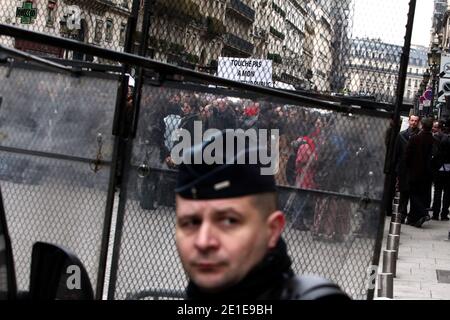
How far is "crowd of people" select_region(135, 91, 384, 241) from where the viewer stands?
14.6ft

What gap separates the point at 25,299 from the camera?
9.73 feet

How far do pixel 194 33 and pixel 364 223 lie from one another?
6.05 ft

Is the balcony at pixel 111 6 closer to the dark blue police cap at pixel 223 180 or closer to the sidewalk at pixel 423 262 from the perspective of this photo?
the sidewalk at pixel 423 262

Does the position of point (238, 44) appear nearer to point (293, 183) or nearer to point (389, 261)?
point (293, 183)

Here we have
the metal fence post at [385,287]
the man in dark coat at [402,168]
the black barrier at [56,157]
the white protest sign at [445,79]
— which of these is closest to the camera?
the black barrier at [56,157]

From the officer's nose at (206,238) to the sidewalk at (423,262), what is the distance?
20.9 feet

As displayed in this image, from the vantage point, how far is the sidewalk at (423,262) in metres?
9.09

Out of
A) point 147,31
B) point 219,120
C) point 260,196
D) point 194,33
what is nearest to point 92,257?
point 219,120

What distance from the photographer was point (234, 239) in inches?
88.2

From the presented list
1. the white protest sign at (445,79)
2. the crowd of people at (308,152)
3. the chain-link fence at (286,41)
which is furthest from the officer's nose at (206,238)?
the white protest sign at (445,79)

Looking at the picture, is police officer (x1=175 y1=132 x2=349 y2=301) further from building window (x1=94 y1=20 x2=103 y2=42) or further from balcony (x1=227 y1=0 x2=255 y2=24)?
building window (x1=94 y1=20 x2=103 y2=42)

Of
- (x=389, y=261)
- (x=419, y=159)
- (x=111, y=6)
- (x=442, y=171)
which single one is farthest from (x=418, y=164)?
(x=111, y=6)

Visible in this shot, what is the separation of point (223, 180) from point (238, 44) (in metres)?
3.52
